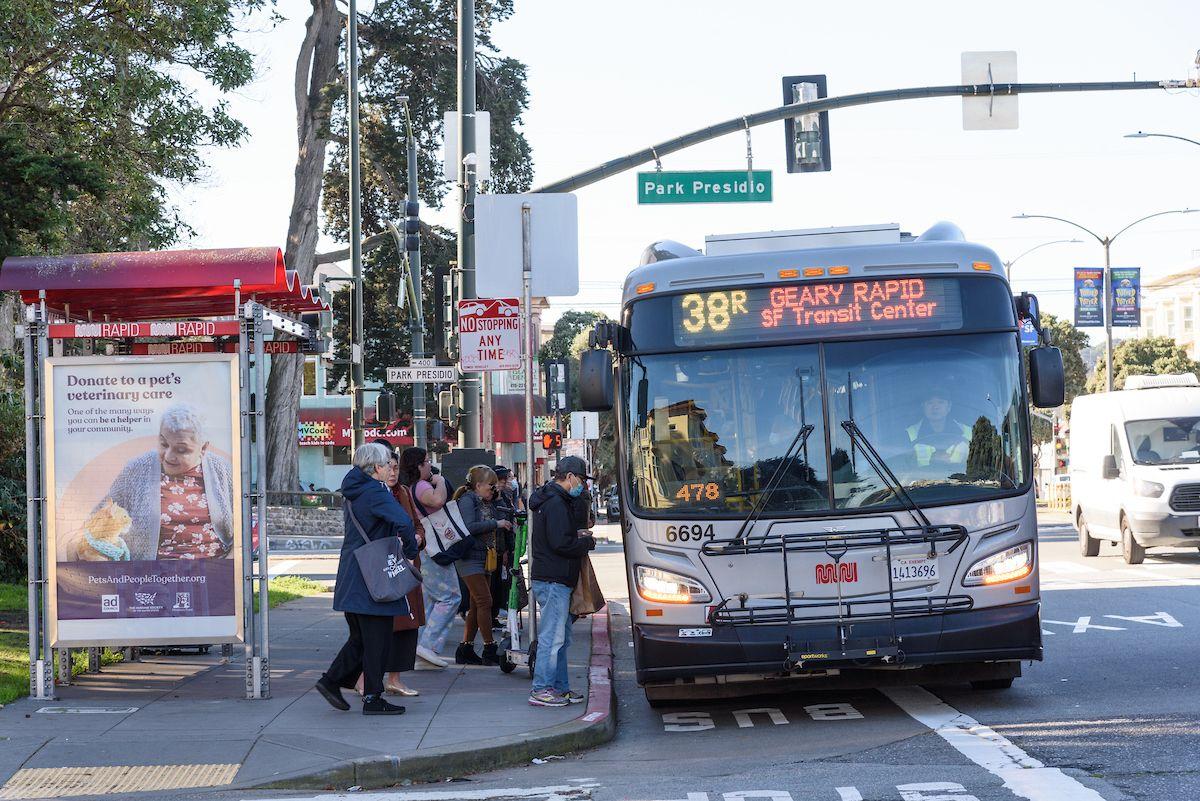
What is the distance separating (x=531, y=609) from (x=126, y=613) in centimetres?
332

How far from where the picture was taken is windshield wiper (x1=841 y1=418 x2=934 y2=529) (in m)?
9.77

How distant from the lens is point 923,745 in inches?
347

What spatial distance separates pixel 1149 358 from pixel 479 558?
65350 mm

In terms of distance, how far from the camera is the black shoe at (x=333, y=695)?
10047 mm

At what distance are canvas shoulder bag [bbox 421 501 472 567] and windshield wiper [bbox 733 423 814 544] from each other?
3037mm

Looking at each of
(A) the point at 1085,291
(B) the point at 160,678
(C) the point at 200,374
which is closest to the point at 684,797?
(C) the point at 200,374

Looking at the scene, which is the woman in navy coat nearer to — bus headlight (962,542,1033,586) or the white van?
bus headlight (962,542,1033,586)

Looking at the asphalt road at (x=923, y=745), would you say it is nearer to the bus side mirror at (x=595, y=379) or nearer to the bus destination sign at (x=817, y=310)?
the bus side mirror at (x=595, y=379)

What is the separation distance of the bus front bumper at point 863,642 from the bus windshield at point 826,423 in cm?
75

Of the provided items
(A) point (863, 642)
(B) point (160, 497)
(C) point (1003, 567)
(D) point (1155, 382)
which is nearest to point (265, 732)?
(B) point (160, 497)

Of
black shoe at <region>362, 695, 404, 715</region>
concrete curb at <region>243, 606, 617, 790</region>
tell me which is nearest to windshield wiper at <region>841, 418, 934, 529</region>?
concrete curb at <region>243, 606, 617, 790</region>

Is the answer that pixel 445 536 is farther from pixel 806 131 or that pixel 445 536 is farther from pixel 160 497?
pixel 806 131

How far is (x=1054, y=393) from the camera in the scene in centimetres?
1020

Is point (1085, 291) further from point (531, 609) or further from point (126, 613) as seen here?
point (126, 613)
